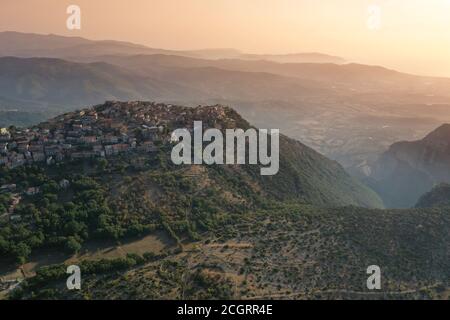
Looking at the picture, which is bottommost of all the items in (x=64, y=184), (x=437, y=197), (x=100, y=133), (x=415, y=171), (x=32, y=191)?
(x=415, y=171)

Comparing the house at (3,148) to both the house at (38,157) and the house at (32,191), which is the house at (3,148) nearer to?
the house at (38,157)

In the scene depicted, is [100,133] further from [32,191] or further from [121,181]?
[32,191]

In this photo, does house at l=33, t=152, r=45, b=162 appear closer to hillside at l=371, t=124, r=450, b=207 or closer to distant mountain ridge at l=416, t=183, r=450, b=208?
distant mountain ridge at l=416, t=183, r=450, b=208

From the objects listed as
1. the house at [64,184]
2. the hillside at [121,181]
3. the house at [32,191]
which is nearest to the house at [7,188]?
the hillside at [121,181]

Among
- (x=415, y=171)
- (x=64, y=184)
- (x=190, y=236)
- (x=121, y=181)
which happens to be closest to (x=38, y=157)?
(x=64, y=184)

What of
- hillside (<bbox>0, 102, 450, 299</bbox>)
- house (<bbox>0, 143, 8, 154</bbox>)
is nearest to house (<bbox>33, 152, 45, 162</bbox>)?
hillside (<bbox>0, 102, 450, 299</bbox>)
